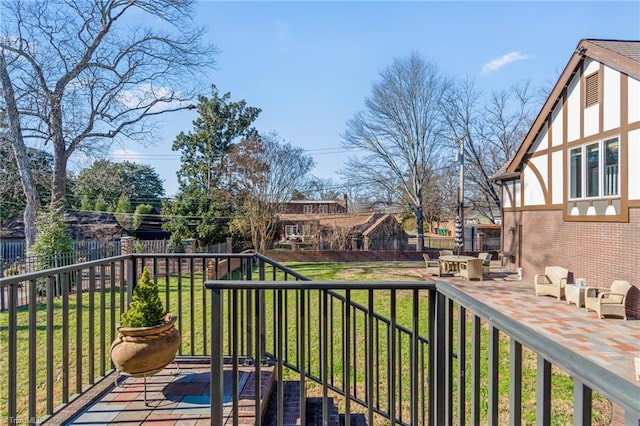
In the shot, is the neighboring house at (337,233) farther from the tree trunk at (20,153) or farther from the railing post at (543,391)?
the railing post at (543,391)

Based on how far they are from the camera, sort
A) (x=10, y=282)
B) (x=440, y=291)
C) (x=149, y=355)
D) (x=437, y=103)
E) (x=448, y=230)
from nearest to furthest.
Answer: (x=440, y=291) < (x=10, y=282) < (x=149, y=355) < (x=437, y=103) < (x=448, y=230)

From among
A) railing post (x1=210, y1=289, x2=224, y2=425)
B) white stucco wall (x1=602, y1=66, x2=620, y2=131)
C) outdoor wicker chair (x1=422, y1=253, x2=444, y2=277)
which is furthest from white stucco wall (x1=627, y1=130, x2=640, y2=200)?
railing post (x1=210, y1=289, x2=224, y2=425)

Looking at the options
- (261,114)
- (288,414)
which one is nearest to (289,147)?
(261,114)

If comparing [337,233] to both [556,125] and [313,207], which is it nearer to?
[313,207]

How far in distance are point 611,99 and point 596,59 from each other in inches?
39.7

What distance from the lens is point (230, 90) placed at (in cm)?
2267

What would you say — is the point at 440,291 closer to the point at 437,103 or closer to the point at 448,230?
the point at 437,103

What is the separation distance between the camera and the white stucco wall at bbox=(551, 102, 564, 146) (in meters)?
9.41

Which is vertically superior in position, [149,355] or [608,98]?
[608,98]

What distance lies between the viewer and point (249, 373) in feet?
8.73

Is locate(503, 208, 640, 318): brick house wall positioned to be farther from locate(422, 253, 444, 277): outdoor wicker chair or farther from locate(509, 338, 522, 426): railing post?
locate(509, 338, 522, 426): railing post

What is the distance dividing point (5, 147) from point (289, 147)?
1069cm

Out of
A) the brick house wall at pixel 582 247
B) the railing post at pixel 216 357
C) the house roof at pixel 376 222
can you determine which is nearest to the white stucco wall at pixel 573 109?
the brick house wall at pixel 582 247

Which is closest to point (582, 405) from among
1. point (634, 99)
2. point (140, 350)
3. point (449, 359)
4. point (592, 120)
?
point (449, 359)
